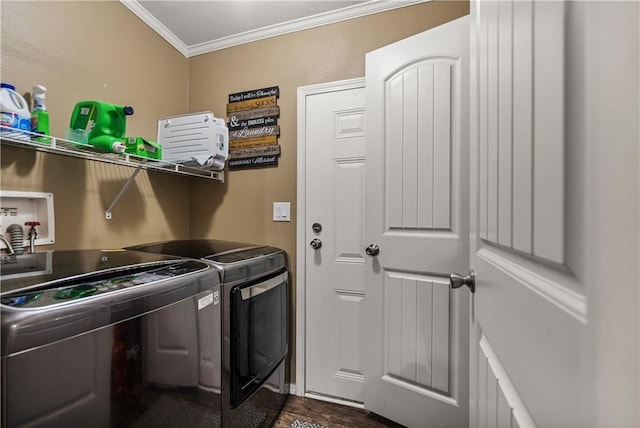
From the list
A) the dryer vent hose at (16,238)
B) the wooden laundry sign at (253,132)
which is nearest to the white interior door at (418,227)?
the wooden laundry sign at (253,132)

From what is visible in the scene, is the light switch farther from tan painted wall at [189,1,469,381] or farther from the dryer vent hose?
the dryer vent hose

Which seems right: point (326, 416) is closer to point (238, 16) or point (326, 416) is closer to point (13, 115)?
point (13, 115)

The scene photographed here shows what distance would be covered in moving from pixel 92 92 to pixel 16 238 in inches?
31.9

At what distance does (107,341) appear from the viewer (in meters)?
0.73

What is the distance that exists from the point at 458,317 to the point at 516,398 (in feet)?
3.11

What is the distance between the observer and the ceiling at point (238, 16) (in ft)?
5.64

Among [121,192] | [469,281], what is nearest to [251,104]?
[121,192]

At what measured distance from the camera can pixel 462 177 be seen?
4.32ft

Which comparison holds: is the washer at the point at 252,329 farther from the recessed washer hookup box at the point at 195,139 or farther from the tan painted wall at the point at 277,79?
the recessed washer hookup box at the point at 195,139

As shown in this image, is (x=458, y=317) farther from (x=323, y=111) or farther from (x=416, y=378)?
(x=323, y=111)

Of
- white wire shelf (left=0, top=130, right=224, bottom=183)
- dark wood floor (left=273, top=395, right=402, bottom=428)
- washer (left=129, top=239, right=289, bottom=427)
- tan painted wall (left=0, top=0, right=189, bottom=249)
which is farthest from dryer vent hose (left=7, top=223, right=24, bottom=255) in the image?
dark wood floor (left=273, top=395, right=402, bottom=428)

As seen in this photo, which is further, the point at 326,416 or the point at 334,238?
the point at 334,238

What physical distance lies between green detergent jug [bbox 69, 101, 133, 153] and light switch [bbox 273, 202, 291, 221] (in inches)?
36.2

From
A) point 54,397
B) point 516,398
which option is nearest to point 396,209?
point 516,398
